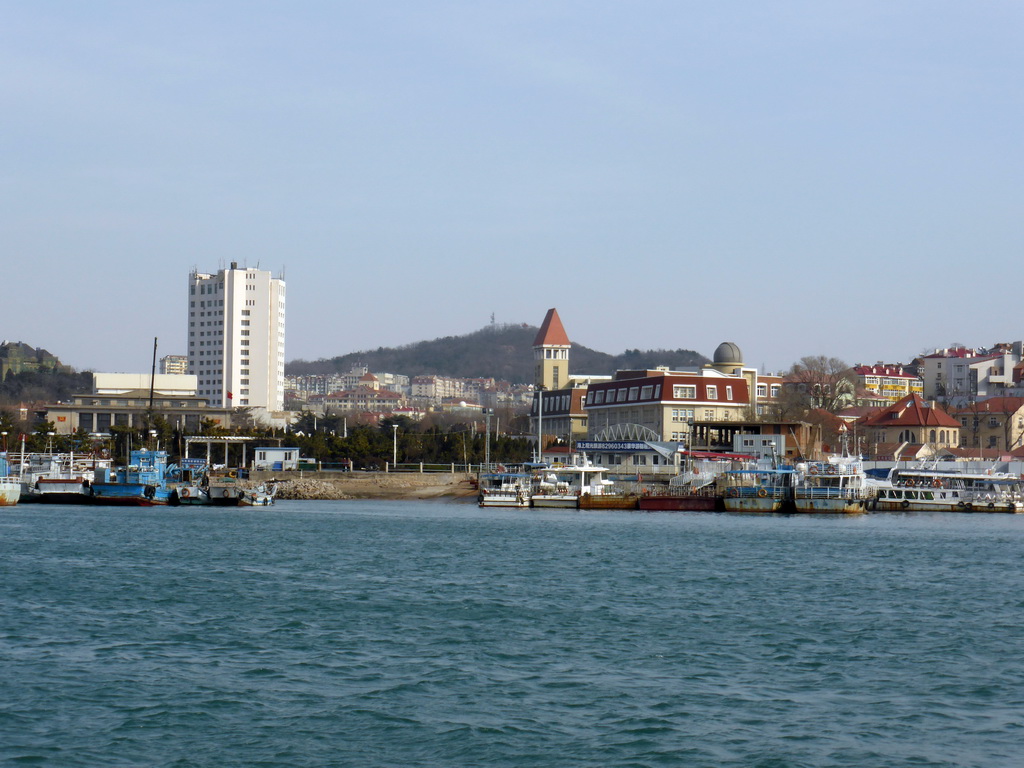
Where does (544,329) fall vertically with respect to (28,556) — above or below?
above

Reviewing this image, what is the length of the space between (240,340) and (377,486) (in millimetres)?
65649

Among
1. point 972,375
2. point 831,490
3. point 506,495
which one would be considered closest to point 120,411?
point 506,495

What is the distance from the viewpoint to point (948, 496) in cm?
7188

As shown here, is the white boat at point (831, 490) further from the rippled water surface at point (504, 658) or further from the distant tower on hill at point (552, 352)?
the distant tower on hill at point (552, 352)

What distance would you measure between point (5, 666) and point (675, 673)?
30.1 feet

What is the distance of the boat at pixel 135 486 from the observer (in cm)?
6638

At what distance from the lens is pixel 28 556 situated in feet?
108

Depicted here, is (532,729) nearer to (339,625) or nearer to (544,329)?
(339,625)

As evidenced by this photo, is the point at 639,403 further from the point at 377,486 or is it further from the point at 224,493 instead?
the point at 224,493

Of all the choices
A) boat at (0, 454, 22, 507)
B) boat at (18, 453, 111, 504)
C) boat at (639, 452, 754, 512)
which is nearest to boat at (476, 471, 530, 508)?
boat at (639, 452, 754, 512)

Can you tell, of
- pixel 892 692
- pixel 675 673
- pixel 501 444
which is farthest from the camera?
pixel 501 444

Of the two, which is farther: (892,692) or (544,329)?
(544,329)

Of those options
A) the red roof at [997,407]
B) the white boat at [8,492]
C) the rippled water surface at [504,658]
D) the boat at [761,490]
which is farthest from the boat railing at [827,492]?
the red roof at [997,407]

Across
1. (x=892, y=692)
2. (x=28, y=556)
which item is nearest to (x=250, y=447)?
(x=28, y=556)
